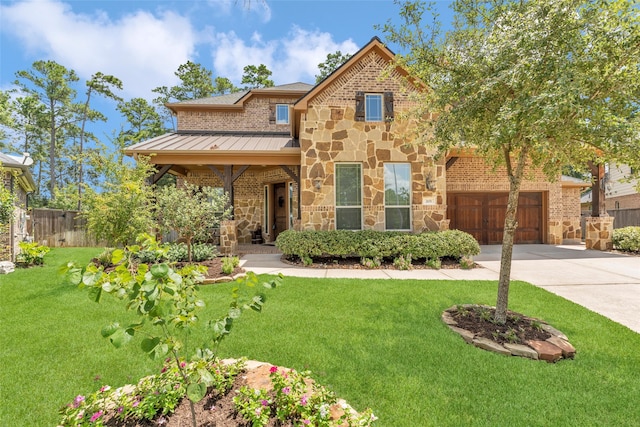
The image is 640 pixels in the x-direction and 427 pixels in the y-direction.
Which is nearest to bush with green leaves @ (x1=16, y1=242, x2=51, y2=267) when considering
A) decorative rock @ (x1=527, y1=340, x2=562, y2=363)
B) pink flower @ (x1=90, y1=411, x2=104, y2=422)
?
pink flower @ (x1=90, y1=411, x2=104, y2=422)

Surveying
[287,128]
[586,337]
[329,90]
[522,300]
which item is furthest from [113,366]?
[287,128]

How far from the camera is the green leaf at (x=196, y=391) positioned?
1.49 m

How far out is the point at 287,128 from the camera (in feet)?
47.3

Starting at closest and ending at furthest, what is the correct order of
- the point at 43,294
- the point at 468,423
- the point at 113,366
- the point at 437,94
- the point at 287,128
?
the point at 468,423 → the point at 113,366 → the point at 437,94 → the point at 43,294 → the point at 287,128

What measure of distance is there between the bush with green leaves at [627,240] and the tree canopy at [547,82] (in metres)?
9.11

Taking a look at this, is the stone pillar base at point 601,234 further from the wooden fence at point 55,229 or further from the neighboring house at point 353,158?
the wooden fence at point 55,229

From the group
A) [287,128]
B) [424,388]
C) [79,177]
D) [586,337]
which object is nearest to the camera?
[424,388]

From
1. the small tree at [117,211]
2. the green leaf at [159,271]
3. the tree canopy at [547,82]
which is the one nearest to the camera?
the green leaf at [159,271]

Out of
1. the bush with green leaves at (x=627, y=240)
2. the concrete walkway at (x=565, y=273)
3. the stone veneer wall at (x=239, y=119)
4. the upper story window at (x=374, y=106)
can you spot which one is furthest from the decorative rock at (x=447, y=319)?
the stone veneer wall at (x=239, y=119)

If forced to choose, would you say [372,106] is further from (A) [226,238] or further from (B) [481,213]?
(B) [481,213]

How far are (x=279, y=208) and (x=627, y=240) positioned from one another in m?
12.9

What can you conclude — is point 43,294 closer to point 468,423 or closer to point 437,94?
point 468,423

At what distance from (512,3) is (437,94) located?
4.51 feet

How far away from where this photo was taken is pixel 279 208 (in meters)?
12.9
